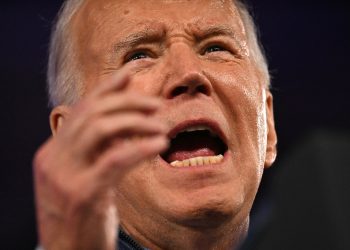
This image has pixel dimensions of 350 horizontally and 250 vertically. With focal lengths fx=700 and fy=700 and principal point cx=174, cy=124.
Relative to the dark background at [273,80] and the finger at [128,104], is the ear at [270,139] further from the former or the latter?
the finger at [128,104]

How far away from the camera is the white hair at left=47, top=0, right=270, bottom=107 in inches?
74.8

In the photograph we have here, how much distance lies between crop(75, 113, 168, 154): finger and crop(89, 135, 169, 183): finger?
1 centimetres

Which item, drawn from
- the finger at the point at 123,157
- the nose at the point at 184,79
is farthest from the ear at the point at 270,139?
the finger at the point at 123,157

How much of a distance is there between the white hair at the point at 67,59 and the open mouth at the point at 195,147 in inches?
13.0

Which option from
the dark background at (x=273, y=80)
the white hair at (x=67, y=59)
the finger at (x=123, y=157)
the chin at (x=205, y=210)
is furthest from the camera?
the dark background at (x=273, y=80)

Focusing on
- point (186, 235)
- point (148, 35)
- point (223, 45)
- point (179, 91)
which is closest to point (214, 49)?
point (223, 45)

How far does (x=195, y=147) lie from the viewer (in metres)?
1.69

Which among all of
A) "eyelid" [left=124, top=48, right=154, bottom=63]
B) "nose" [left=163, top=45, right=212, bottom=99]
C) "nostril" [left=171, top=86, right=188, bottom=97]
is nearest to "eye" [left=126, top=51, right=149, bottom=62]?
Result: "eyelid" [left=124, top=48, right=154, bottom=63]

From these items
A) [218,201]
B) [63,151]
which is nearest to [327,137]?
[63,151]

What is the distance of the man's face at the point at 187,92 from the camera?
154 centimetres

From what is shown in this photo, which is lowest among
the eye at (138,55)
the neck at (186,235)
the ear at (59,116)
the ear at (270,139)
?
the ear at (270,139)

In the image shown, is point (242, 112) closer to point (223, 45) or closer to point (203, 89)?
point (203, 89)

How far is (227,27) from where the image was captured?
6.20ft

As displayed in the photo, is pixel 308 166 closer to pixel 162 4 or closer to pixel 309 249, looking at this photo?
pixel 309 249
